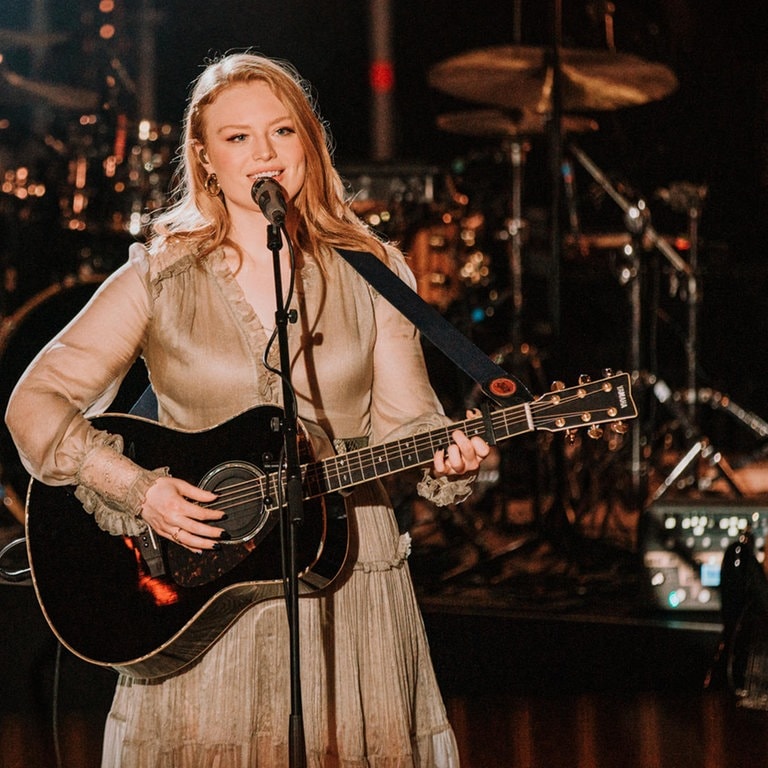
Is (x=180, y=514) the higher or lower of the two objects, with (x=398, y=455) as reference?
lower

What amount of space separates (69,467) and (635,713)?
251cm

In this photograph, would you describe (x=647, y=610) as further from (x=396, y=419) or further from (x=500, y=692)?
(x=396, y=419)

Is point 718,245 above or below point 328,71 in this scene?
below

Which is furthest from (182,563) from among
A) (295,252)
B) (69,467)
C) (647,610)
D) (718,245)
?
(718,245)

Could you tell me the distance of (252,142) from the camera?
2.58 meters

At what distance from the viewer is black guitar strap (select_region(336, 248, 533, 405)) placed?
2643 mm

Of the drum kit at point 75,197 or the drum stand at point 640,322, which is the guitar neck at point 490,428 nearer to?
the drum kit at point 75,197

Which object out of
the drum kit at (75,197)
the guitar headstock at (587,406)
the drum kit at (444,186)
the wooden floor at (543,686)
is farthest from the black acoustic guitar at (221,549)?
the drum kit at (75,197)

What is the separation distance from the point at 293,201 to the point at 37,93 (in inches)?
176

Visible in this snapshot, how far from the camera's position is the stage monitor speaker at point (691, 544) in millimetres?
4789

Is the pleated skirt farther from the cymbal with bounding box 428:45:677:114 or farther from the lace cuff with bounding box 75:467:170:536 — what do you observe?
the cymbal with bounding box 428:45:677:114

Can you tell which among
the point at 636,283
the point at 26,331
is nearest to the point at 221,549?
the point at 26,331

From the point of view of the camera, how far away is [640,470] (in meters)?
6.10

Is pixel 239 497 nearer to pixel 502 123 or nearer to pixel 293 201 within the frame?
pixel 293 201
